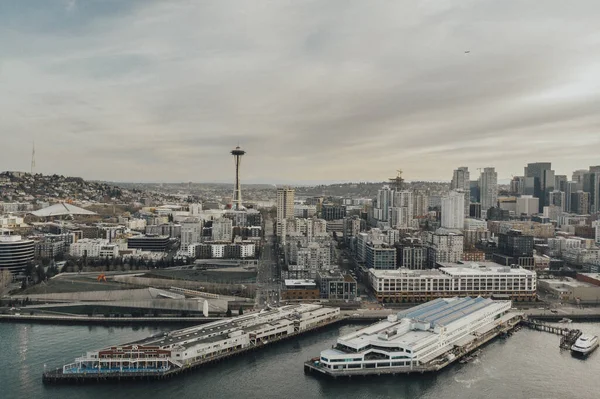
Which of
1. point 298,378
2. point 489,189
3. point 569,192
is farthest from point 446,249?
point 569,192

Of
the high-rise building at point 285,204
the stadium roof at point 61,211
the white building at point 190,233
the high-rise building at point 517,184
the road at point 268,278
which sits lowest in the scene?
the road at point 268,278

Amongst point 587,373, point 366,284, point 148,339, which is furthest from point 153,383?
point 366,284

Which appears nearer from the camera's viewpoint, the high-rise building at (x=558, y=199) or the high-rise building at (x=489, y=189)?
the high-rise building at (x=558, y=199)

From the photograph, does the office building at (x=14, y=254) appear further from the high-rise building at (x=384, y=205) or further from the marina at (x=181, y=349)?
the high-rise building at (x=384, y=205)

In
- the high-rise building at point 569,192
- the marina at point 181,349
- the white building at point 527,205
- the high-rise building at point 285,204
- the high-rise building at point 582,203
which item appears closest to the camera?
the marina at point 181,349

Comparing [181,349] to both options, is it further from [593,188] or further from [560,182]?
[560,182]

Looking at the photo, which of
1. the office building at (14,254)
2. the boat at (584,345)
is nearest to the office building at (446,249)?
the boat at (584,345)

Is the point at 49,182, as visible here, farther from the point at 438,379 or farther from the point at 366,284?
the point at 438,379
